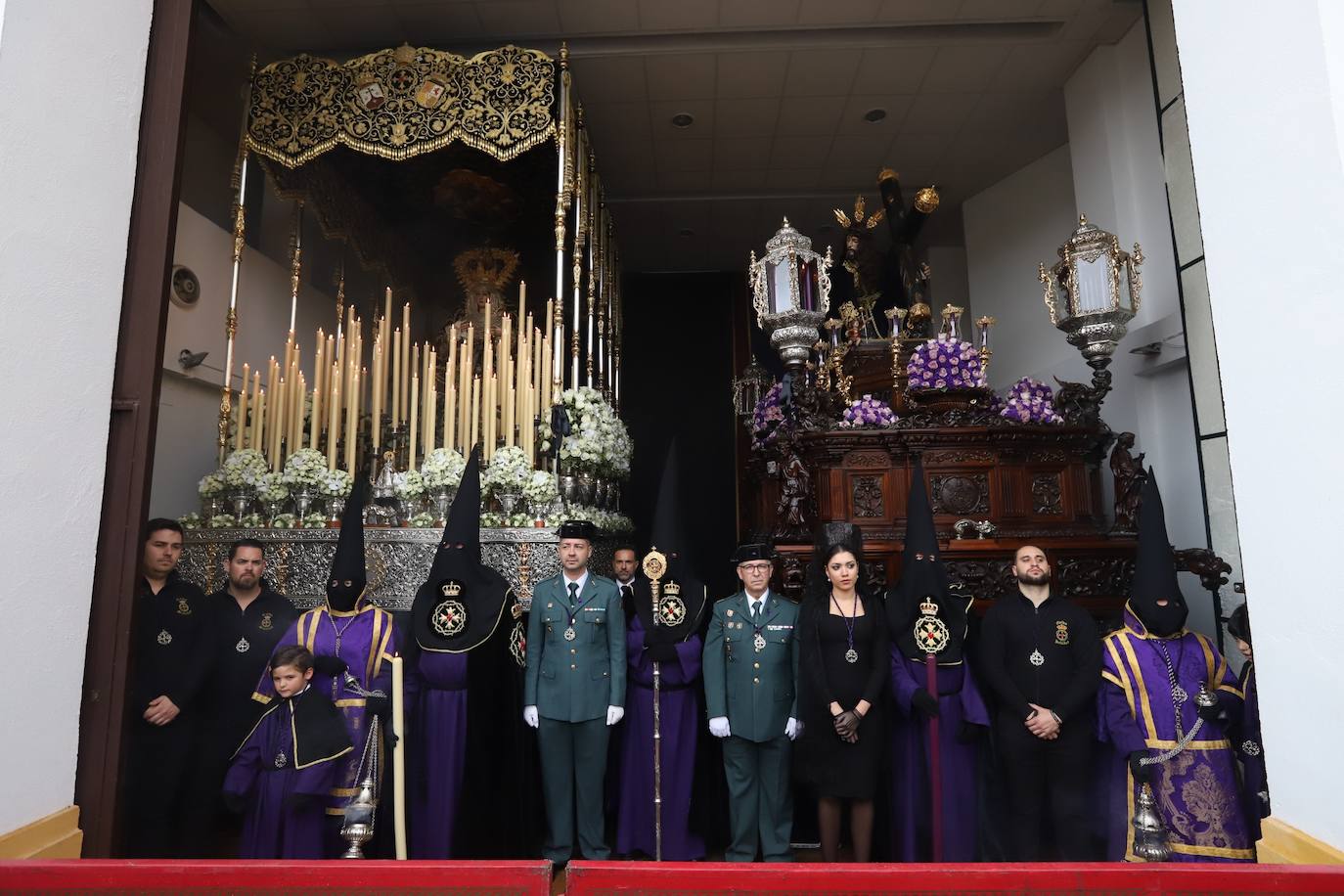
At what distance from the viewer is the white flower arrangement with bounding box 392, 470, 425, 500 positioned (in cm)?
465

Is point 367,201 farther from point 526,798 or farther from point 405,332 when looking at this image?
point 526,798

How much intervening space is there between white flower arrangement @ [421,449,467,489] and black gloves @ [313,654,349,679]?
1.51 meters

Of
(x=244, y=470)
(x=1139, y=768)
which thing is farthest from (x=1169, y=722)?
(x=244, y=470)

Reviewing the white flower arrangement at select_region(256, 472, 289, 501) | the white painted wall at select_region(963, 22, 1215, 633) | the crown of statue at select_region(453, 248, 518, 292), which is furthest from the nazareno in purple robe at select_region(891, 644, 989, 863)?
the crown of statue at select_region(453, 248, 518, 292)

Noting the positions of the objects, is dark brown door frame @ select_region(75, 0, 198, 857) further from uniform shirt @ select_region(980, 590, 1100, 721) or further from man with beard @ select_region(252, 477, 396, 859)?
uniform shirt @ select_region(980, 590, 1100, 721)

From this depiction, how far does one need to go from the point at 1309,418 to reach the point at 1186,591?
4004mm

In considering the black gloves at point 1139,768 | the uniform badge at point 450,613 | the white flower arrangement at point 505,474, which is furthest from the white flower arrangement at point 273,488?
the black gloves at point 1139,768

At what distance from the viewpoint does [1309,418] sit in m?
1.96

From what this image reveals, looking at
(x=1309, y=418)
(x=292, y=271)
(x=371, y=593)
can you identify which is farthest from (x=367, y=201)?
(x=1309, y=418)

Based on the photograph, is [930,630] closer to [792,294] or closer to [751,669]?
[751,669]

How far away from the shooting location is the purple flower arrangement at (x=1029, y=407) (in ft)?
16.2

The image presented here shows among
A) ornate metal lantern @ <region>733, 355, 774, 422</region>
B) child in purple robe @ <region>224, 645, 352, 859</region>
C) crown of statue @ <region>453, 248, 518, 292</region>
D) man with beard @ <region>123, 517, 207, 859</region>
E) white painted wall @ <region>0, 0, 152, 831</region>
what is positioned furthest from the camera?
ornate metal lantern @ <region>733, 355, 774, 422</region>

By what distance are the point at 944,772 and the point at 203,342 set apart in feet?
19.6

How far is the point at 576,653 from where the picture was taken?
12.2 ft
